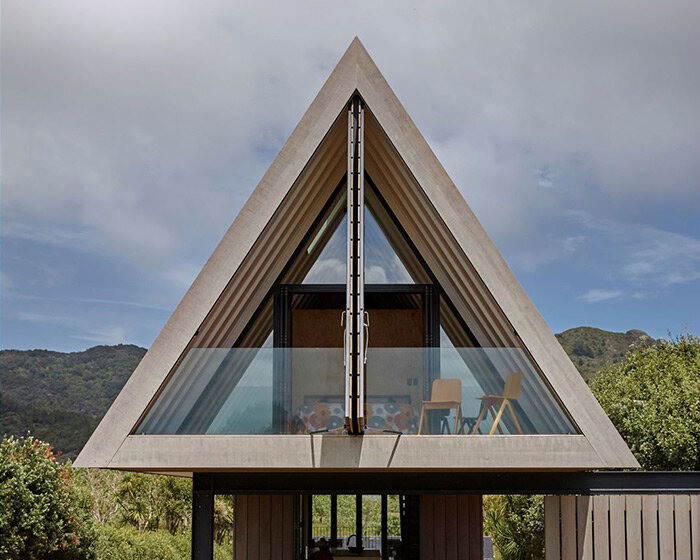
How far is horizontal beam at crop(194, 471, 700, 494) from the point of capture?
33.9 ft

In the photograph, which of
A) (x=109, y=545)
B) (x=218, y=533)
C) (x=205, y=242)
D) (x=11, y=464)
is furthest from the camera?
(x=205, y=242)

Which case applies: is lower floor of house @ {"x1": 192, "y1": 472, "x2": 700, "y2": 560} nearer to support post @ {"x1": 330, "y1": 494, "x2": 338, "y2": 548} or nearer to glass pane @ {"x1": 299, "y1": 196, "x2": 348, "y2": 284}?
glass pane @ {"x1": 299, "y1": 196, "x2": 348, "y2": 284}

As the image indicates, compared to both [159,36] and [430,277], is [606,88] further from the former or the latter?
[430,277]

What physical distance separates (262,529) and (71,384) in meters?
35.2

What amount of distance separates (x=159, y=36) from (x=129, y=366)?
24423mm

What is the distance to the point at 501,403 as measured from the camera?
32.1 feet

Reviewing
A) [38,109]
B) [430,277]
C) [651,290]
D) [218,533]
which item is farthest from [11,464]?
[651,290]

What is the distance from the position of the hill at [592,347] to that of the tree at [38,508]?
35140 mm

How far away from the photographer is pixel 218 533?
31031 millimetres

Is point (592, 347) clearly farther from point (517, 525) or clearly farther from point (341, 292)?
point (341, 292)

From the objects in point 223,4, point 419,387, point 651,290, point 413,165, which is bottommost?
point 419,387

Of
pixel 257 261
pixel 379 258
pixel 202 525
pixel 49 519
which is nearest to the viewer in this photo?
pixel 202 525

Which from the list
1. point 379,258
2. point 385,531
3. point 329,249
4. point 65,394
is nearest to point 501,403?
point 379,258

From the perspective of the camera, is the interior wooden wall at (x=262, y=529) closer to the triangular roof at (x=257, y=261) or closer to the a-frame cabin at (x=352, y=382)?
the a-frame cabin at (x=352, y=382)
